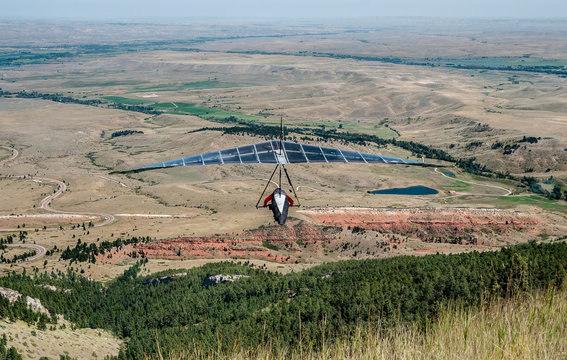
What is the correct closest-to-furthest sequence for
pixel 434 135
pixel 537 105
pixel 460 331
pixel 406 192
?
1. pixel 460 331
2. pixel 406 192
3. pixel 434 135
4. pixel 537 105

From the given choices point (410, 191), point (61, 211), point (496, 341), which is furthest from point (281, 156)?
point (410, 191)

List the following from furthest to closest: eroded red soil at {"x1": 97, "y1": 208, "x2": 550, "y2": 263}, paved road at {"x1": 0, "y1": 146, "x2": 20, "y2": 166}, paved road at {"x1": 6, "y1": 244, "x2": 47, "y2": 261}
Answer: paved road at {"x1": 0, "y1": 146, "x2": 20, "y2": 166} < eroded red soil at {"x1": 97, "y1": 208, "x2": 550, "y2": 263} < paved road at {"x1": 6, "y1": 244, "x2": 47, "y2": 261}

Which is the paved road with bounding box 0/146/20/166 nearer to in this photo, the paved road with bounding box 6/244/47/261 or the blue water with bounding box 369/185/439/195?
the paved road with bounding box 6/244/47/261

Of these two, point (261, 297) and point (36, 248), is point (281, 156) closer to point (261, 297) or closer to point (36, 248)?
point (261, 297)

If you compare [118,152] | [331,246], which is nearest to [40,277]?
[331,246]

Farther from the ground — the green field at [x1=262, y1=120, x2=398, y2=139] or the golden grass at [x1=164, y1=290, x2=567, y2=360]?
the golden grass at [x1=164, y1=290, x2=567, y2=360]

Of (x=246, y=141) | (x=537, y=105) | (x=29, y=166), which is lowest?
(x=29, y=166)

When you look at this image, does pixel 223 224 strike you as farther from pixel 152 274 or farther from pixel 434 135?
pixel 434 135

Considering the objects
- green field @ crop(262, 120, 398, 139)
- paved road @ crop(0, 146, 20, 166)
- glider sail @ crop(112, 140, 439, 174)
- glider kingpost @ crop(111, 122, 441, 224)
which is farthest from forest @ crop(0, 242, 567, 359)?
green field @ crop(262, 120, 398, 139)

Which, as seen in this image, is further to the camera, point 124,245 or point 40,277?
point 124,245
